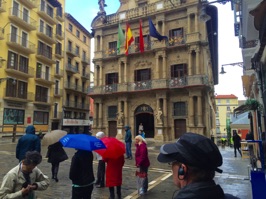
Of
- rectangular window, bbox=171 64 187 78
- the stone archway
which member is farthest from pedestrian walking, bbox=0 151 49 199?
the stone archway

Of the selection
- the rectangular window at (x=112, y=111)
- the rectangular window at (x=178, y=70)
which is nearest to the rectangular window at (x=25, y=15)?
the rectangular window at (x=112, y=111)

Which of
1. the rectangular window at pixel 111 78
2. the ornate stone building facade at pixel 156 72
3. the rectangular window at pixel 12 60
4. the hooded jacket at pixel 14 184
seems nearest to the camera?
the hooded jacket at pixel 14 184

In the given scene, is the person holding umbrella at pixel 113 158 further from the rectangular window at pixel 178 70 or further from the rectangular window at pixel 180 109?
the rectangular window at pixel 178 70

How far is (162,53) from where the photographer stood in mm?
27016

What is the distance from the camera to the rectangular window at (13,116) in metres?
28.3

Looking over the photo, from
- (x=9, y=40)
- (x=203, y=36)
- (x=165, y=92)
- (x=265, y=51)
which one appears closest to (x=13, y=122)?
(x=9, y=40)

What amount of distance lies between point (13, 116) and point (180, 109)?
19.3 meters

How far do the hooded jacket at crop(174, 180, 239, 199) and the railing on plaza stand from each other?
2406 cm

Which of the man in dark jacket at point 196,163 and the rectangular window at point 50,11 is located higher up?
the rectangular window at point 50,11

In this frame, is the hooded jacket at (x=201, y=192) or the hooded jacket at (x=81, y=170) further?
the hooded jacket at (x=81, y=170)

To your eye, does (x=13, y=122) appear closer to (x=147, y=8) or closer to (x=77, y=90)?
(x=77, y=90)

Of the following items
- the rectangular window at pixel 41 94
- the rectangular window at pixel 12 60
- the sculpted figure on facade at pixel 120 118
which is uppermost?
the rectangular window at pixel 12 60

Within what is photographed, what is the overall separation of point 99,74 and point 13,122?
38.1ft

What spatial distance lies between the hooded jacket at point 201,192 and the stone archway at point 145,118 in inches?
1039
